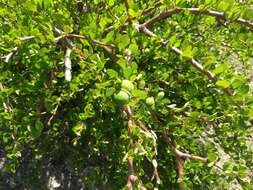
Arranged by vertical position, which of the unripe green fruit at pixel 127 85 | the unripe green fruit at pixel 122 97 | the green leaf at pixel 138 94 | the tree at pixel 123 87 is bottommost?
the tree at pixel 123 87

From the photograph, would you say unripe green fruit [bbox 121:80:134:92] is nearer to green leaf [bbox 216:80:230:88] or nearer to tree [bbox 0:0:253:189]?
tree [bbox 0:0:253:189]

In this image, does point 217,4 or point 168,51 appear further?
point 168,51

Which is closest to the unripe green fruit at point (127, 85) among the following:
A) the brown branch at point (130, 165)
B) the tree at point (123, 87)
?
the tree at point (123, 87)

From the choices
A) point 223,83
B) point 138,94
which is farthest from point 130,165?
point 223,83

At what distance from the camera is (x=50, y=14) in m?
1.62

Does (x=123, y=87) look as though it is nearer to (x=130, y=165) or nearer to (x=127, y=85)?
(x=127, y=85)

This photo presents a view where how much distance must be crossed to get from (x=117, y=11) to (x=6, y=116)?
2.03 ft

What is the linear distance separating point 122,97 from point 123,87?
0.11 feet

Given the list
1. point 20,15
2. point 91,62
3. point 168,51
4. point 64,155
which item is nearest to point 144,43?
point 168,51

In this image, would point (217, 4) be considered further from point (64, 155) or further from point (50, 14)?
point (64, 155)

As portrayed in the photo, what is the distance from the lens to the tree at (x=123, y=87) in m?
1.46

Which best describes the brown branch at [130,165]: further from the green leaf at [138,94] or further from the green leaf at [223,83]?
the green leaf at [223,83]

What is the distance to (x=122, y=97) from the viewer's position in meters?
1.17

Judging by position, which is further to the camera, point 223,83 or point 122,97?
point 223,83
